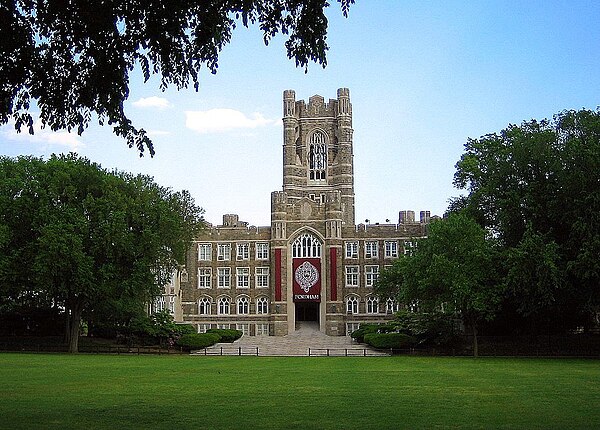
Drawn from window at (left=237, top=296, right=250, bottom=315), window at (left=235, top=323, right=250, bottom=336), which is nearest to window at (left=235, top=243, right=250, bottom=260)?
window at (left=237, top=296, right=250, bottom=315)

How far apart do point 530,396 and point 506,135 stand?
35842mm

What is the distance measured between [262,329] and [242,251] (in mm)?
9006

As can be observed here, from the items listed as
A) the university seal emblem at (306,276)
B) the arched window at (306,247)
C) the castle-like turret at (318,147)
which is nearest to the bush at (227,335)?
the university seal emblem at (306,276)

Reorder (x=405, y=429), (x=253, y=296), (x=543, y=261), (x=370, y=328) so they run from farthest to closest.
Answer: (x=253, y=296) < (x=370, y=328) < (x=543, y=261) < (x=405, y=429)

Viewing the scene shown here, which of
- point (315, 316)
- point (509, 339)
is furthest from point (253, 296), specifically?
point (509, 339)

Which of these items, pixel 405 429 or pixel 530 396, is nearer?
pixel 405 429

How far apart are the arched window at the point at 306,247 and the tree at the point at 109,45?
71.0 meters

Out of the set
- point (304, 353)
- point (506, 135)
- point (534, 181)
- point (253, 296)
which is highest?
point (506, 135)

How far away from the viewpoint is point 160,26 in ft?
40.5

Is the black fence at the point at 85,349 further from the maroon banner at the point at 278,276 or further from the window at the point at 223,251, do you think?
the window at the point at 223,251

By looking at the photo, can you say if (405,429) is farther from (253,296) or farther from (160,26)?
(253,296)

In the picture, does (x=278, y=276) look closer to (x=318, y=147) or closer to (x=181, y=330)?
(x=181, y=330)

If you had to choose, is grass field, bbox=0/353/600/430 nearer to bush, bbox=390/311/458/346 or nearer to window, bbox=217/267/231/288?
bush, bbox=390/311/458/346

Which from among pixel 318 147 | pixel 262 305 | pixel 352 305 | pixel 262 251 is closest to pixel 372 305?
pixel 352 305
